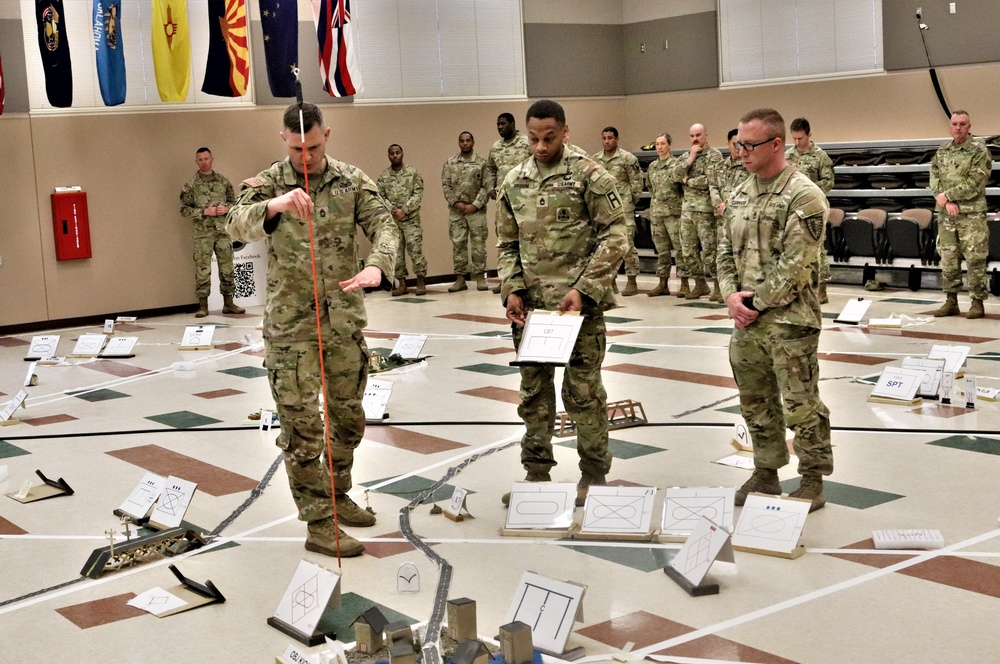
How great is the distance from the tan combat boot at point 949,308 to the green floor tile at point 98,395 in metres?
7.51

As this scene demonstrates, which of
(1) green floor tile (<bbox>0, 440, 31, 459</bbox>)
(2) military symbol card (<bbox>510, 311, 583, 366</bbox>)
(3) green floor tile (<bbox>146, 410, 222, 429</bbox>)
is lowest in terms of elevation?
(1) green floor tile (<bbox>0, 440, 31, 459</bbox>)

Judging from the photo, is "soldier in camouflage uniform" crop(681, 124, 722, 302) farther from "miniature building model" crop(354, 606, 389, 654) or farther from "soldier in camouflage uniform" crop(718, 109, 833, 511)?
"miniature building model" crop(354, 606, 389, 654)

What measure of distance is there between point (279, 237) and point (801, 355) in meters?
2.27

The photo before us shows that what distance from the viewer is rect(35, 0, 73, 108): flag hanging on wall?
1299 centimetres

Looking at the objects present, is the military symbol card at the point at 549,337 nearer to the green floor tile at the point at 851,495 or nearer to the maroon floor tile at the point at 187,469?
the green floor tile at the point at 851,495

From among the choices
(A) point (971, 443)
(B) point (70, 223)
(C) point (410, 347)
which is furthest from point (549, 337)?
(B) point (70, 223)

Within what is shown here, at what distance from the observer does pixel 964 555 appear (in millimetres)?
4492

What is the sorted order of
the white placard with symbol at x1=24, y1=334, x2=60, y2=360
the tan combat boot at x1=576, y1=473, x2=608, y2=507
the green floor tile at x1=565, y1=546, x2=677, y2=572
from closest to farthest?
1. the green floor tile at x1=565, y1=546, x2=677, y2=572
2. the tan combat boot at x1=576, y1=473, x2=608, y2=507
3. the white placard with symbol at x1=24, y1=334, x2=60, y2=360

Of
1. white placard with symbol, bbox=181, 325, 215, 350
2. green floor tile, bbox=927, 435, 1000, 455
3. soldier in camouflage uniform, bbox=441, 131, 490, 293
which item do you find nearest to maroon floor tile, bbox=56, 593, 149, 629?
green floor tile, bbox=927, 435, 1000, 455

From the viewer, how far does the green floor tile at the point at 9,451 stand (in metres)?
7.09

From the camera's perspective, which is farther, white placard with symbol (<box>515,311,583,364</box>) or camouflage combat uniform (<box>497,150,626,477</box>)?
camouflage combat uniform (<box>497,150,626,477</box>)

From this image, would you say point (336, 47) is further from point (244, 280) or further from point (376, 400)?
point (376, 400)

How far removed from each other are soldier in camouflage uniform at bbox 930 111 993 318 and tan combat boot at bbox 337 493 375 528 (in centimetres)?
757

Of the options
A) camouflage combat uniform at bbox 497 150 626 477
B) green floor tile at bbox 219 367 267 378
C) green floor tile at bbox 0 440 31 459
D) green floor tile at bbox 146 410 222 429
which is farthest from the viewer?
green floor tile at bbox 219 367 267 378
